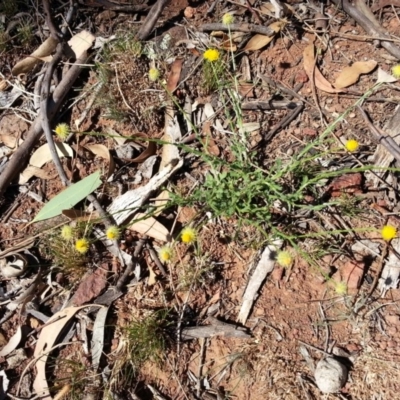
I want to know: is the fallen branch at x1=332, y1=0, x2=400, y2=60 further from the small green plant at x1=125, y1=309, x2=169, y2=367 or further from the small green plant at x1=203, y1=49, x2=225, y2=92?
the small green plant at x1=125, y1=309, x2=169, y2=367

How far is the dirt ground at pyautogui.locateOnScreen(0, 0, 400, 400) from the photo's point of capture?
90.7 inches

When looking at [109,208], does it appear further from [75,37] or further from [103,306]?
[75,37]

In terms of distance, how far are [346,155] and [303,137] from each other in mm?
226

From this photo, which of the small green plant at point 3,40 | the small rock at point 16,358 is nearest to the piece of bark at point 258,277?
the small rock at point 16,358

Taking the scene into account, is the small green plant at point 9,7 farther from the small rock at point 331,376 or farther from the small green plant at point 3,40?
the small rock at point 331,376

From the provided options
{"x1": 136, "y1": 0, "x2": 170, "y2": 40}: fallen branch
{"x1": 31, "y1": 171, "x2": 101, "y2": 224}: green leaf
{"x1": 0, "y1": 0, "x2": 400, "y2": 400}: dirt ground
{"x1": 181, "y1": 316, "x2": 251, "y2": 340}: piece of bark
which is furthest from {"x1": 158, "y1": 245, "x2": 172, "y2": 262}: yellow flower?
{"x1": 136, "y1": 0, "x2": 170, "y2": 40}: fallen branch

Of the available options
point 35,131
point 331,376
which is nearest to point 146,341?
point 331,376

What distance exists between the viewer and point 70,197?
2.63 metres

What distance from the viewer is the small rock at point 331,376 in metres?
2.18

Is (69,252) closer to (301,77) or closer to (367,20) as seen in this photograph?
(301,77)

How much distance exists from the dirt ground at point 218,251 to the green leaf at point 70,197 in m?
0.06

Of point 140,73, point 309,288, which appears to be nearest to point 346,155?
point 309,288

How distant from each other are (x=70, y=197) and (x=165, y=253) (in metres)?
0.62

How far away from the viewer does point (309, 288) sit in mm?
2402
